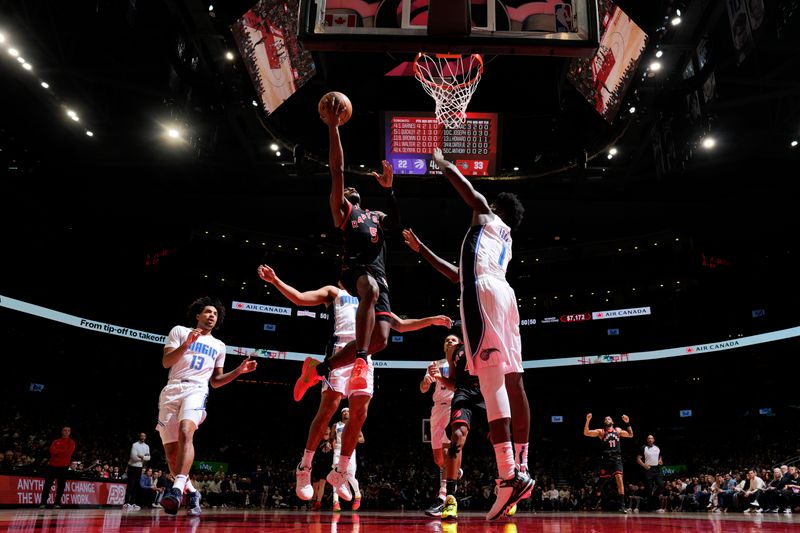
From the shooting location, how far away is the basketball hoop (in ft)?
28.0

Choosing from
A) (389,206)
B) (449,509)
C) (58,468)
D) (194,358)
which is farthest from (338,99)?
(58,468)

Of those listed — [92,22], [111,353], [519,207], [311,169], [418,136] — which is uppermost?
[92,22]

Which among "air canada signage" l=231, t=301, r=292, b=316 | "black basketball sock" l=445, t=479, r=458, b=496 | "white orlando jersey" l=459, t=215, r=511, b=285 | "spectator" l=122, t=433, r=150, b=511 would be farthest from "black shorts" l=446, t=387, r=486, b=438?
"air canada signage" l=231, t=301, r=292, b=316

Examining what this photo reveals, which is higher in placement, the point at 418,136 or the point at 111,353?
the point at 418,136

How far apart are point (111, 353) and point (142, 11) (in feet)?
47.4

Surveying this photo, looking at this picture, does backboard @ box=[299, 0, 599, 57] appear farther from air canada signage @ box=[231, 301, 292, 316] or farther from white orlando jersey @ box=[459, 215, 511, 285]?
air canada signage @ box=[231, 301, 292, 316]

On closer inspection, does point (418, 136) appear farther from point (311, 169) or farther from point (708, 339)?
point (708, 339)

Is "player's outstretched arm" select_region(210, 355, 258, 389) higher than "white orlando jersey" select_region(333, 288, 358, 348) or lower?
lower

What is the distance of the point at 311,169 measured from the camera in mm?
15422

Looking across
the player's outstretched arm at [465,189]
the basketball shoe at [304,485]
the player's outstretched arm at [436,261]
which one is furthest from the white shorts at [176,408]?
the player's outstretched arm at [465,189]

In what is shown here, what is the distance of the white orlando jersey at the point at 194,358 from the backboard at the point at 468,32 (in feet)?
10.2

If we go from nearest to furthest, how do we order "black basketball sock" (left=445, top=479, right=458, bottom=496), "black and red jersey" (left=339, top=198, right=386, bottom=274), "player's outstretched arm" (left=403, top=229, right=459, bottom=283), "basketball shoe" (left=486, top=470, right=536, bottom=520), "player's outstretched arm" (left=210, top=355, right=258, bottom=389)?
"basketball shoe" (left=486, top=470, right=536, bottom=520) → "black and red jersey" (left=339, top=198, right=386, bottom=274) → "player's outstretched arm" (left=403, top=229, right=459, bottom=283) → "player's outstretched arm" (left=210, top=355, right=258, bottom=389) → "black basketball sock" (left=445, top=479, right=458, bottom=496)

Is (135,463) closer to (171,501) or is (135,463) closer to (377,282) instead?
(171,501)

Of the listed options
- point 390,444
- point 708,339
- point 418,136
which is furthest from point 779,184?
point 390,444
